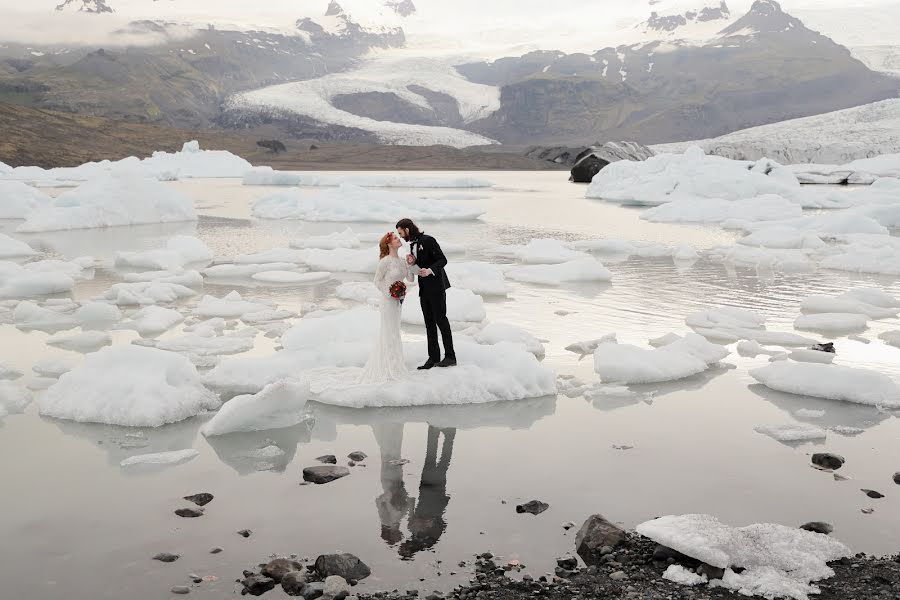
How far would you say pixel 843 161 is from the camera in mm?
52031

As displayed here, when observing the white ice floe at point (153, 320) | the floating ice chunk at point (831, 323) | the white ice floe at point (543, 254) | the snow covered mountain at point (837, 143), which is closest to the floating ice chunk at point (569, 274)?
the white ice floe at point (543, 254)

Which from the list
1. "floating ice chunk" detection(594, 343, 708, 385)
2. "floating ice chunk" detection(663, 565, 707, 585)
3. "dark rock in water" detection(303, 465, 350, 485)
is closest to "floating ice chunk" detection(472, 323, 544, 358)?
"floating ice chunk" detection(594, 343, 708, 385)

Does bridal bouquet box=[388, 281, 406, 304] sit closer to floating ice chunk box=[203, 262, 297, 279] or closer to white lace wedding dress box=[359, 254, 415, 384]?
white lace wedding dress box=[359, 254, 415, 384]

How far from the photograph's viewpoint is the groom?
6.92 m

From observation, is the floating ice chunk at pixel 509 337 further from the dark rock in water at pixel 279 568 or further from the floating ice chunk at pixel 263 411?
the dark rock in water at pixel 279 568

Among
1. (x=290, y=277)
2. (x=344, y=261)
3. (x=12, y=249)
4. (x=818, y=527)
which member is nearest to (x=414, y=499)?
(x=818, y=527)

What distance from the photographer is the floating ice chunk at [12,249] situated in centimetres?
1559

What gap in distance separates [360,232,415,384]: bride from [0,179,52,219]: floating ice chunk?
21331 millimetres

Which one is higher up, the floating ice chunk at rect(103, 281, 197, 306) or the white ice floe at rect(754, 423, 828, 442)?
the white ice floe at rect(754, 423, 828, 442)

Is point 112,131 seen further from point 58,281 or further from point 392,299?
point 392,299

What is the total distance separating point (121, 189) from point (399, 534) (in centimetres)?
2139

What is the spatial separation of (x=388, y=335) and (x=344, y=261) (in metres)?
7.75

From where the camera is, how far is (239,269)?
13.8 m

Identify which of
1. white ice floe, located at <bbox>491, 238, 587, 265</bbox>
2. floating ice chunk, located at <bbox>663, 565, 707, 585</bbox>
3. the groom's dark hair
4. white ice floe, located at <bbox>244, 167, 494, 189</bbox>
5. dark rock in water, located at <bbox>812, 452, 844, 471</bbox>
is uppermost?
the groom's dark hair
